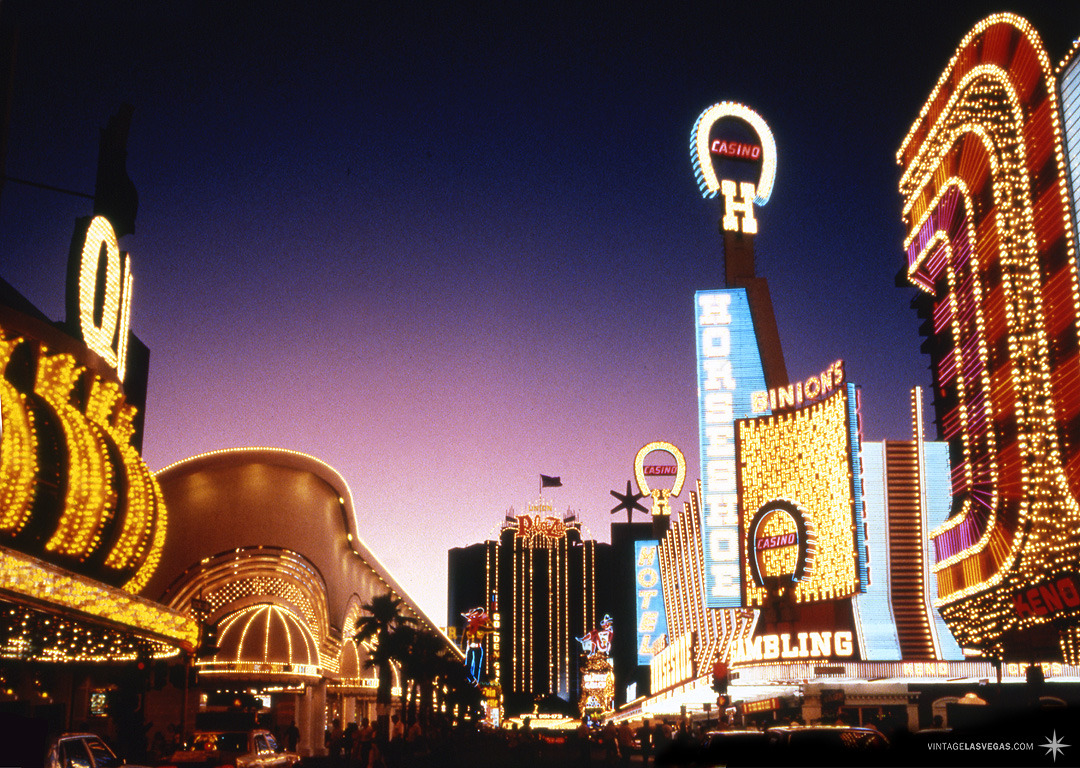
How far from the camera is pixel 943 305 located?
2812cm

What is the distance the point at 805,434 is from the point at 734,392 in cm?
437

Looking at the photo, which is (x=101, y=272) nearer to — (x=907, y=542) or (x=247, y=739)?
(x=247, y=739)

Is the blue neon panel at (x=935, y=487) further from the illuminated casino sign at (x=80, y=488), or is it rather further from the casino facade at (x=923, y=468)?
the illuminated casino sign at (x=80, y=488)

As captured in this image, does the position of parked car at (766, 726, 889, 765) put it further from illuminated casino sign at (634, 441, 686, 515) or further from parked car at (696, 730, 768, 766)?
illuminated casino sign at (634, 441, 686, 515)

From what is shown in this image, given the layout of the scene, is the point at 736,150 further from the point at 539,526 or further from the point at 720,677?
the point at 539,526

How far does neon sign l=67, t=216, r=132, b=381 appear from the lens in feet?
71.3

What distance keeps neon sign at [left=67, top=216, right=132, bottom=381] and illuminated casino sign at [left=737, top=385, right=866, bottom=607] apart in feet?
76.6

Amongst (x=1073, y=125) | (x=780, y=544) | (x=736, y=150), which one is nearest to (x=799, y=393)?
(x=780, y=544)

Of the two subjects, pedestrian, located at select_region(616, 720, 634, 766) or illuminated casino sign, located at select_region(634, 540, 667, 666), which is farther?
illuminated casino sign, located at select_region(634, 540, 667, 666)

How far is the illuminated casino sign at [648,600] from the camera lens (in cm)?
6581

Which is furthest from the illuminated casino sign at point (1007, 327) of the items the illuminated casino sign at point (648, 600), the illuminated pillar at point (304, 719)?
the illuminated casino sign at point (648, 600)

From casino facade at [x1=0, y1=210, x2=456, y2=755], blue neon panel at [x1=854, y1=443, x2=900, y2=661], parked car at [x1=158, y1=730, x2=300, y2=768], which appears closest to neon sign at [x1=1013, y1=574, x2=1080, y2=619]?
blue neon panel at [x1=854, y1=443, x2=900, y2=661]

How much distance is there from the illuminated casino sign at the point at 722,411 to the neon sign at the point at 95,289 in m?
23.4

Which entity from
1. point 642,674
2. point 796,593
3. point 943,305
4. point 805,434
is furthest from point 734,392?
point 642,674
